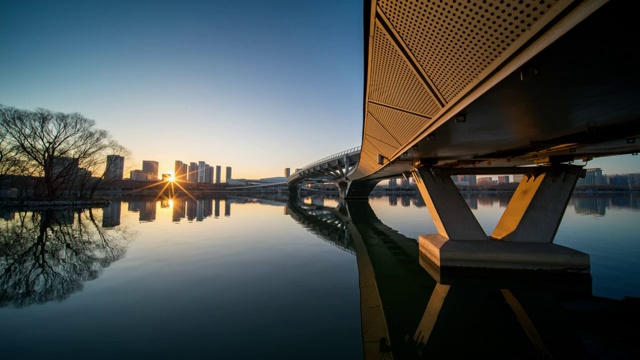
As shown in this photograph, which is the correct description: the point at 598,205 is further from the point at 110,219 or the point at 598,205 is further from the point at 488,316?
the point at 110,219

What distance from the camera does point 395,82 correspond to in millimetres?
5512

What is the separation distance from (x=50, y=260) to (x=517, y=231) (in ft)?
59.4

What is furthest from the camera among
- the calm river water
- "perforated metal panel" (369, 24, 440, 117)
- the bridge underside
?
"perforated metal panel" (369, 24, 440, 117)

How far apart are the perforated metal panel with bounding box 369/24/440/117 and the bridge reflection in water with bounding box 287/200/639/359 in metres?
4.72

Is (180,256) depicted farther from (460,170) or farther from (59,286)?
(460,170)

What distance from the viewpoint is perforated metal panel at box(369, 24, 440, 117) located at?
4.57 m

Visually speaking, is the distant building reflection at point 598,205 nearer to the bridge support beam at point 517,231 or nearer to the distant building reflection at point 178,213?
the bridge support beam at point 517,231

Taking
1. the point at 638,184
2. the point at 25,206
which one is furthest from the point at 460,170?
the point at 638,184

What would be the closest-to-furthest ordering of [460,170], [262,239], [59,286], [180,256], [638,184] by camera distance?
1. [59,286]
2. [180,256]
3. [460,170]
4. [262,239]
5. [638,184]

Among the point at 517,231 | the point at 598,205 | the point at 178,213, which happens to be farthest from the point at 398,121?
the point at 598,205

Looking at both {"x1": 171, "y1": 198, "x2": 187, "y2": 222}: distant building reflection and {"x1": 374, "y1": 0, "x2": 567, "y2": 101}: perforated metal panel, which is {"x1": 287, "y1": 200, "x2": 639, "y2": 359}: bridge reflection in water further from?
{"x1": 171, "y1": 198, "x2": 187, "y2": 222}: distant building reflection

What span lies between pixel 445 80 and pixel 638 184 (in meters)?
219

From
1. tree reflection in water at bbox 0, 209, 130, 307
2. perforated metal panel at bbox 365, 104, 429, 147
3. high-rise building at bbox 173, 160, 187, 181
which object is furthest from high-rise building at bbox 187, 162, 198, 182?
perforated metal panel at bbox 365, 104, 429, 147

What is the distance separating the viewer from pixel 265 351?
403 centimetres
